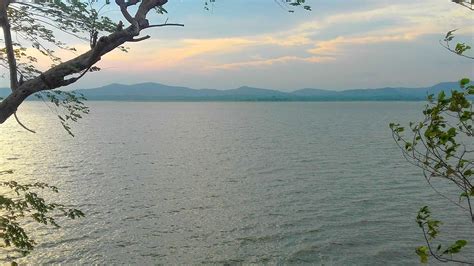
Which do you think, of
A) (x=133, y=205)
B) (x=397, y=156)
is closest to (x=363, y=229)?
(x=133, y=205)

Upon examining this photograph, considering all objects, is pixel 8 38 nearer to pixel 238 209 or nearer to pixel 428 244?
pixel 428 244

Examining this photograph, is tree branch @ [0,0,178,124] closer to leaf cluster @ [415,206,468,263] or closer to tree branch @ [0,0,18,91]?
tree branch @ [0,0,18,91]

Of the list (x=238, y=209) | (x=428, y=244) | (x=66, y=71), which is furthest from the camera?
(x=238, y=209)

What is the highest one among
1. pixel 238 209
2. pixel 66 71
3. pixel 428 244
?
pixel 66 71

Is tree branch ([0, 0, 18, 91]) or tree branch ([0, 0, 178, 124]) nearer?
tree branch ([0, 0, 178, 124])

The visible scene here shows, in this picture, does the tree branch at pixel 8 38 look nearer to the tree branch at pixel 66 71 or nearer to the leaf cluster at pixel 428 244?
the tree branch at pixel 66 71

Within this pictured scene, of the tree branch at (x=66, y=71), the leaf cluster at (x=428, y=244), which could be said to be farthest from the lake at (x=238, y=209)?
the leaf cluster at (x=428, y=244)

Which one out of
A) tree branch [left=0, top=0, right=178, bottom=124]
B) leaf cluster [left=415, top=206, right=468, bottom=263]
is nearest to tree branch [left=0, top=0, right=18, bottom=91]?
tree branch [left=0, top=0, right=178, bottom=124]

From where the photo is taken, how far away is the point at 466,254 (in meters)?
20.2

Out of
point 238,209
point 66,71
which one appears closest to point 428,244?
point 66,71

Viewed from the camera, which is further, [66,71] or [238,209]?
[238,209]

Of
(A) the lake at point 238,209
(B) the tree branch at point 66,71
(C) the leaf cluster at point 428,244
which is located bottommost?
(A) the lake at point 238,209

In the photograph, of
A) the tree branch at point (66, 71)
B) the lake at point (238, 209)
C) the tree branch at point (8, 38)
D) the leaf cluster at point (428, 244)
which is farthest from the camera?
the lake at point (238, 209)

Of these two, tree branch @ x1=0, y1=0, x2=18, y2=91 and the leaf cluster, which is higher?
tree branch @ x1=0, y1=0, x2=18, y2=91
